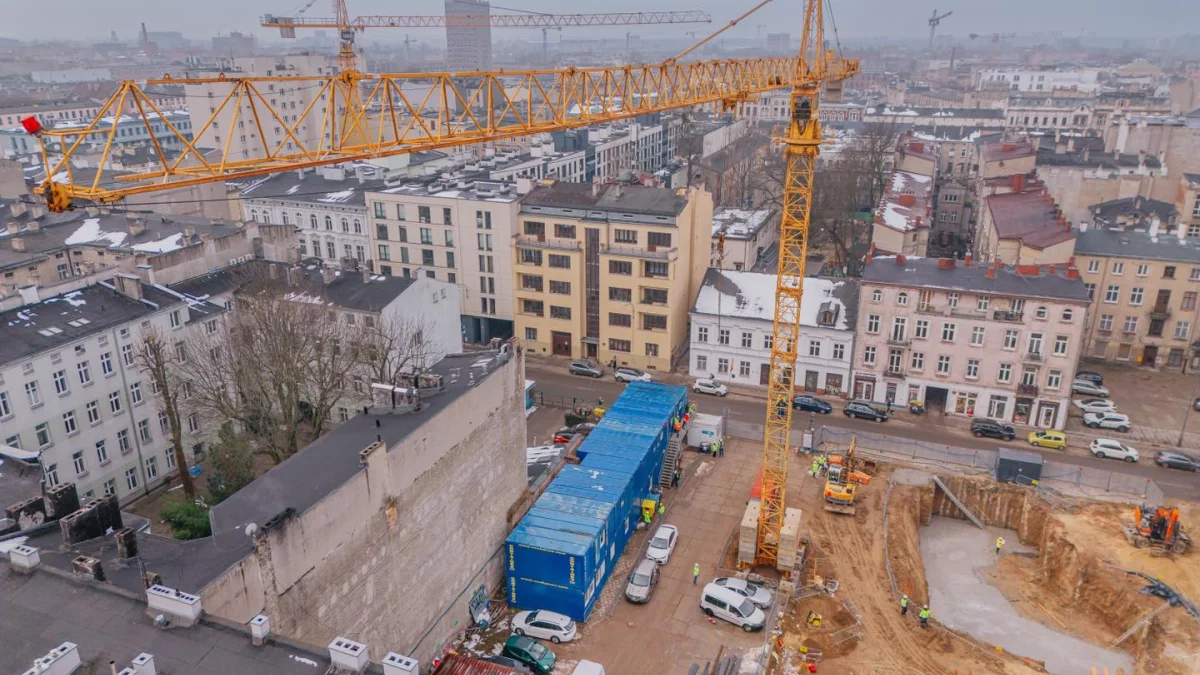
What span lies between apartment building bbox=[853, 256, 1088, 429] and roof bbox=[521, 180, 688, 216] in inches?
560

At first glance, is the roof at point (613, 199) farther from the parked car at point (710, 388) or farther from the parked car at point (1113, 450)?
the parked car at point (1113, 450)

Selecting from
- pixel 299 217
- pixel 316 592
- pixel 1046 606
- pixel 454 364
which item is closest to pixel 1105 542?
pixel 1046 606

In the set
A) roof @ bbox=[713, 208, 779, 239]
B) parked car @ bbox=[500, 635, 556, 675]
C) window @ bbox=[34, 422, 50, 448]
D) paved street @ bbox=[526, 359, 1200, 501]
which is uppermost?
roof @ bbox=[713, 208, 779, 239]

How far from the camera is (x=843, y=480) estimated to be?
138 feet

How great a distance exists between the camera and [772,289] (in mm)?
55062

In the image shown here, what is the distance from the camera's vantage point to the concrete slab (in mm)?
32469

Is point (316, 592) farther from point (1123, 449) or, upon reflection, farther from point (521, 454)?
point (1123, 449)

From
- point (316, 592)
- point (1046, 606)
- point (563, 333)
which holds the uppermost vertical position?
point (316, 592)

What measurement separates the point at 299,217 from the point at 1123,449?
60871 millimetres

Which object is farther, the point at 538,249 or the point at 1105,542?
the point at 538,249

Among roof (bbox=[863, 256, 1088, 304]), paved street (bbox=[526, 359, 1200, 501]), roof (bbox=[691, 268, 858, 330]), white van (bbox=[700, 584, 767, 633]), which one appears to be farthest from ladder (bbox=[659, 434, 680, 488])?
roof (bbox=[863, 256, 1088, 304])

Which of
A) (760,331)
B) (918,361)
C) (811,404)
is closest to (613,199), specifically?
(760,331)

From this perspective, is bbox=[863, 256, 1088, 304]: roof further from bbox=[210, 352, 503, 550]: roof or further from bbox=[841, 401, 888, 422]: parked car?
bbox=[210, 352, 503, 550]: roof

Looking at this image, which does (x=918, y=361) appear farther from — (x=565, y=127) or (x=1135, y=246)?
(x=565, y=127)
